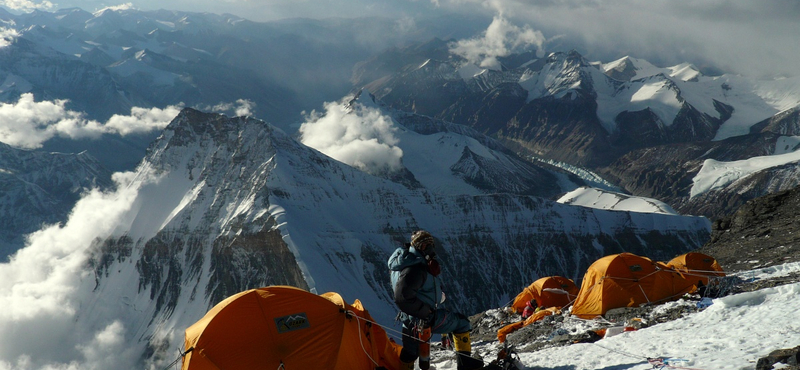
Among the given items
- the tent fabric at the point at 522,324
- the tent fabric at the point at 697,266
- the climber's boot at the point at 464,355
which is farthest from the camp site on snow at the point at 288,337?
the tent fabric at the point at 697,266

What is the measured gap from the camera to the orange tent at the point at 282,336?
16.2 meters

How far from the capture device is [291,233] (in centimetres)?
12306

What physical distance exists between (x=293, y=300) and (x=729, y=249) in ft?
131

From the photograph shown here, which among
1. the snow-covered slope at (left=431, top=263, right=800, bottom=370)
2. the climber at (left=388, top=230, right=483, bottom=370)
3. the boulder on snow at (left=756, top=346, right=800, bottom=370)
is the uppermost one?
the climber at (left=388, top=230, right=483, bottom=370)

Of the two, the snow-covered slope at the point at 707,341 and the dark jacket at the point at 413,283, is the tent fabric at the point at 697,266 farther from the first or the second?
the dark jacket at the point at 413,283

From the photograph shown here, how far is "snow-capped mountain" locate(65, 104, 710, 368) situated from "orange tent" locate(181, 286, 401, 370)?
92.3m

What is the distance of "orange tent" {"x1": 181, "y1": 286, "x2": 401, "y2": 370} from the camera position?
16.2 meters

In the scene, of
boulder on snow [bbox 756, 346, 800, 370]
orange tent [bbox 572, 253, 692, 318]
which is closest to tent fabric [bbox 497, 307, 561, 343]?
orange tent [bbox 572, 253, 692, 318]

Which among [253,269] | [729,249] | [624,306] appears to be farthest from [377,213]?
[624,306]

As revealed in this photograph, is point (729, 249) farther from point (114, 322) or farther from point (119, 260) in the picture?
point (119, 260)

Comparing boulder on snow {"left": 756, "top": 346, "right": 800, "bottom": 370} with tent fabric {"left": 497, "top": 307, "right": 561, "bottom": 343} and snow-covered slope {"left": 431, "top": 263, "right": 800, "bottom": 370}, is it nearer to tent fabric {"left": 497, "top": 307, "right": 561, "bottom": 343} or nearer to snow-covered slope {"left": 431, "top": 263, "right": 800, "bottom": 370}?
snow-covered slope {"left": 431, "top": 263, "right": 800, "bottom": 370}

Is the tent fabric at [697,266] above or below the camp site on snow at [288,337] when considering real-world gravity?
below

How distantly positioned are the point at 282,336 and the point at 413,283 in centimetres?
460

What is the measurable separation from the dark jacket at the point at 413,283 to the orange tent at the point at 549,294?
944 inches
